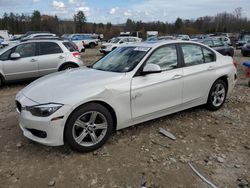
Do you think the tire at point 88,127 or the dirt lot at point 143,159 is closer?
the dirt lot at point 143,159

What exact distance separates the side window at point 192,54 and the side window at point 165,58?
0.27 metres

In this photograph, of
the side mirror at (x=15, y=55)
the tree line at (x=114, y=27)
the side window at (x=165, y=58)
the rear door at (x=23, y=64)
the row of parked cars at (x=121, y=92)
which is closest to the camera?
the row of parked cars at (x=121, y=92)

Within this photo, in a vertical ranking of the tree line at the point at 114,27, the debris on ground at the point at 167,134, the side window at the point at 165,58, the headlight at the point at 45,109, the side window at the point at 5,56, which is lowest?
the debris on ground at the point at 167,134

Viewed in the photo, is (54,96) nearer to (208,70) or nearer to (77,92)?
(77,92)

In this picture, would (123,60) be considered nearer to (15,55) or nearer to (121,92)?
(121,92)

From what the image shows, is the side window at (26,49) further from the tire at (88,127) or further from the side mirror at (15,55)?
the tire at (88,127)

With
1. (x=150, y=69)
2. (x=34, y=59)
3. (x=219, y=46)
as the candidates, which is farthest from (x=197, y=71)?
(x=219, y=46)

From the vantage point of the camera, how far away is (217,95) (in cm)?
568

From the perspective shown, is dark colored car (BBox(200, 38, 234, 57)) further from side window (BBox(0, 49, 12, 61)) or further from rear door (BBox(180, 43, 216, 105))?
side window (BBox(0, 49, 12, 61))

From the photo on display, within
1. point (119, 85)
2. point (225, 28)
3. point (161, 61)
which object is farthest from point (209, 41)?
point (225, 28)

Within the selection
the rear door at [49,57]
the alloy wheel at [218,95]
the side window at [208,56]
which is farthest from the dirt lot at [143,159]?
the rear door at [49,57]

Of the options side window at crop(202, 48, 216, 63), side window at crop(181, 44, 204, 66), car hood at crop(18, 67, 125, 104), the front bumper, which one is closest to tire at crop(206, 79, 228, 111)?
side window at crop(202, 48, 216, 63)

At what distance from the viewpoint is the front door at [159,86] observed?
13.9 feet

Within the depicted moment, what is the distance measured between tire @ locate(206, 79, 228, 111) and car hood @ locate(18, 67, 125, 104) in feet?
7.64
